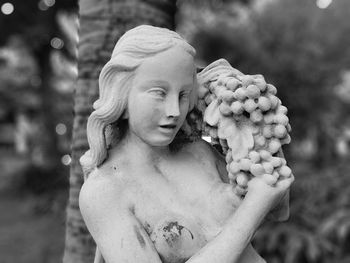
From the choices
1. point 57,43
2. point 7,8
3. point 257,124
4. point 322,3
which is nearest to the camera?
point 257,124

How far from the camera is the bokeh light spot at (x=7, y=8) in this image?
7.29 metres

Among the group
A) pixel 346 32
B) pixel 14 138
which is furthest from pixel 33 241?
pixel 14 138

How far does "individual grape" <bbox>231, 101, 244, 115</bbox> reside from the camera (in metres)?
1.47

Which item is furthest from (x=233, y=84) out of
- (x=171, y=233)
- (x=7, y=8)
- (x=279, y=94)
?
(x=7, y=8)

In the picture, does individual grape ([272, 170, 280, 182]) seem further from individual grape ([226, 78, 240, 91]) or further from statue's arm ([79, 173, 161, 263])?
statue's arm ([79, 173, 161, 263])

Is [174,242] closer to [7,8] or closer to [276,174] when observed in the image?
[276,174]

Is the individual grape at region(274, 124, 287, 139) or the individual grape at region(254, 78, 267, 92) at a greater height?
the individual grape at region(254, 78, 267, 92)

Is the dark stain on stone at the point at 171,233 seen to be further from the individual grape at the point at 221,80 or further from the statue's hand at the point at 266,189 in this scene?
the individual grape at the point at 221,80

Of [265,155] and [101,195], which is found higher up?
[265,155]

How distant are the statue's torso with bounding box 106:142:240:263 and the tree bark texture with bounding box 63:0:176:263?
873 millimetres

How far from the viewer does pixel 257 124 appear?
150 centimetres

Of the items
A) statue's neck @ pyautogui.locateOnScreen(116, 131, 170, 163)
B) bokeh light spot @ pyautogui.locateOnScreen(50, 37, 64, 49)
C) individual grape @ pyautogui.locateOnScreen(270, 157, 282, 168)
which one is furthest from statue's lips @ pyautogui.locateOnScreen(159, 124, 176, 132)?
bokeh light spot @ pyautogui.locateOnScreen(50, 37, 64, 49)

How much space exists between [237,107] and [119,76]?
37 cm

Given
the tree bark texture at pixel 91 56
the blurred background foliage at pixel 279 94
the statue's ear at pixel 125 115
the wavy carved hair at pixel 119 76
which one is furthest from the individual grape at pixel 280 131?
the blurred background foliage at pixel 279 94
